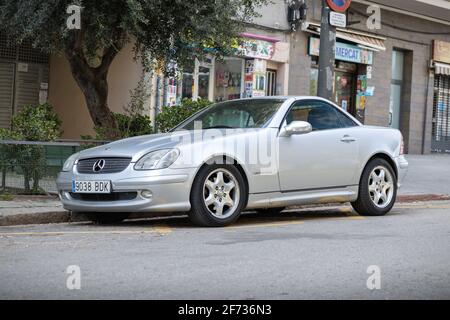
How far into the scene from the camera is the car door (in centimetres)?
852

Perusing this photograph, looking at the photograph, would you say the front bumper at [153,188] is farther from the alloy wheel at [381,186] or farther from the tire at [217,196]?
the alloy wheel at [381,186]

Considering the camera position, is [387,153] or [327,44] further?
[327,44]

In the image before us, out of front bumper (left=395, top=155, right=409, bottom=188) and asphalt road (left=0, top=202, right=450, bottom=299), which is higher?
front bumper (left=395, top=155, right=409, bottom=188)

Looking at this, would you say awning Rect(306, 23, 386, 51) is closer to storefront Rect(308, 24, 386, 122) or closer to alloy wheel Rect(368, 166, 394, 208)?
storefront Rect(308, 24, 386, 122)

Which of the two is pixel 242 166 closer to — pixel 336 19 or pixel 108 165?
pixel 108 165

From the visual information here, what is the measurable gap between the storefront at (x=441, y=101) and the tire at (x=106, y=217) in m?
17.9

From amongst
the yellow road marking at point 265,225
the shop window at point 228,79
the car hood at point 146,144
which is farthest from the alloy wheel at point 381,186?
the shop window at point 228,79

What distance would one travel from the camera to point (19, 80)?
18.9m

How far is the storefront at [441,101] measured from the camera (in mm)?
24391

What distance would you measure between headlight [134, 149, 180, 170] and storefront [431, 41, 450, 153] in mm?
18343

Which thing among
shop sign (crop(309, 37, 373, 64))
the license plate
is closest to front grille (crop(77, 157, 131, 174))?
the license plate

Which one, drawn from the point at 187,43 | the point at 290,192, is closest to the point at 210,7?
the point at 187,43
